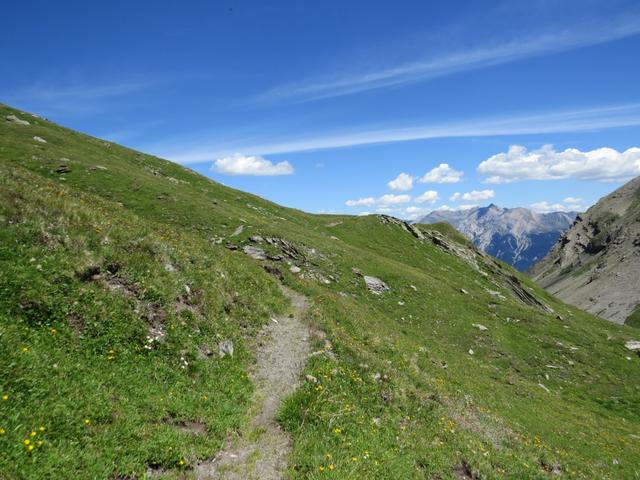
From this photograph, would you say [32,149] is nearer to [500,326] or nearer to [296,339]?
[296,339]

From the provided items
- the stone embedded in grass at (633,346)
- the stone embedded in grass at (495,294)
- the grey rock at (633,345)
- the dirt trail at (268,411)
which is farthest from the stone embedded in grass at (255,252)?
the stone embedded in grass at (633,346)

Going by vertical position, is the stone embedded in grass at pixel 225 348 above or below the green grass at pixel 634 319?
above

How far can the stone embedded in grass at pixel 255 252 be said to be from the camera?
1516 inches

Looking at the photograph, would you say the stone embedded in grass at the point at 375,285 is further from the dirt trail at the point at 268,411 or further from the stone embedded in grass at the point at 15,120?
the stone embedded in grass at the point at 15,120

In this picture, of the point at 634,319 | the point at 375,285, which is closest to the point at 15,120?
the point at 375,285

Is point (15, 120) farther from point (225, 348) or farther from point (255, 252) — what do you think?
point (225, 348)

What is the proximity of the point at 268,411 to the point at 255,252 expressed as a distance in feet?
87.8

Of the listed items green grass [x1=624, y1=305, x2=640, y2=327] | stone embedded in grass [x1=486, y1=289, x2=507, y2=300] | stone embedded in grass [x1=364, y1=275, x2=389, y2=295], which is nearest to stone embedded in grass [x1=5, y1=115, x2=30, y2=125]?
stone embedded in grass [x1=364, y1=275, x2=389, y2=295]

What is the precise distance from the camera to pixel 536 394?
95.5 feet

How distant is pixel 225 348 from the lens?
1609cm

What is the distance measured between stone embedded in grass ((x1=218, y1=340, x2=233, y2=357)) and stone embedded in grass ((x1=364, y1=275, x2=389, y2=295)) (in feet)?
86.6

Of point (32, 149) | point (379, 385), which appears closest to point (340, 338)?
point (379, 385)

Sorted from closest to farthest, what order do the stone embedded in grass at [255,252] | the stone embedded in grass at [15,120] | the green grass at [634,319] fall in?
the stone embedded in grass at [255,252] → the stone embedded in grass at [15,120] → the green grass at [634,319]

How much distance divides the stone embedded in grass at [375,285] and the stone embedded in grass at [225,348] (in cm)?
2640
